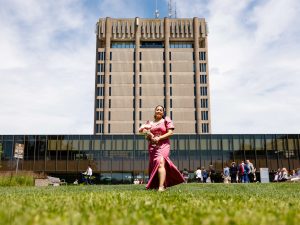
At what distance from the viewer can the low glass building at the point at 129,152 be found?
66.3 metres

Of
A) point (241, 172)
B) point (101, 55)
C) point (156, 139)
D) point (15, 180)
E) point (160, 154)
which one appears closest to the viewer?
point (156, 139)

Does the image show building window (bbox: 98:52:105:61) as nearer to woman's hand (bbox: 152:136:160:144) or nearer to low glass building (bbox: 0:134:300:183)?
low glass building (bbox: 0:134:300:183)

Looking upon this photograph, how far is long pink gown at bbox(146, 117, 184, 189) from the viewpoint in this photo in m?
8.77

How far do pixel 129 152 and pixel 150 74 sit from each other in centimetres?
3859

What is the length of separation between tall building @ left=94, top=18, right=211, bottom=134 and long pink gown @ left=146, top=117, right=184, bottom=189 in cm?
8744

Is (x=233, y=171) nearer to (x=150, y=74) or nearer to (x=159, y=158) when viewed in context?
(x=159, y=158)

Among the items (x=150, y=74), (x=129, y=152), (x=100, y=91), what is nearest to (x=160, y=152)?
(x=129, y=152)

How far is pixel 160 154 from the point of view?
8758mm

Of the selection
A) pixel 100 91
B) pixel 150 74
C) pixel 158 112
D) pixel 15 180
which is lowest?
pixel 15 180

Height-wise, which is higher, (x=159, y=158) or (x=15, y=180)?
(x=159, y=158)

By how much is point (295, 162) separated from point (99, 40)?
6244cm

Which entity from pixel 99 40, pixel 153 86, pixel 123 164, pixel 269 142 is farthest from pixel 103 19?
pixel 269 142

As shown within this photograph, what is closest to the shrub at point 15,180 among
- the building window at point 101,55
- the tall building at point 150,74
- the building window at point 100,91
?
the tall building at point 150,74

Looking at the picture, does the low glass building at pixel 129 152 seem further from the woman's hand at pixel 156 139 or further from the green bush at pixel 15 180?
the woman's hand at pixel 156 139
